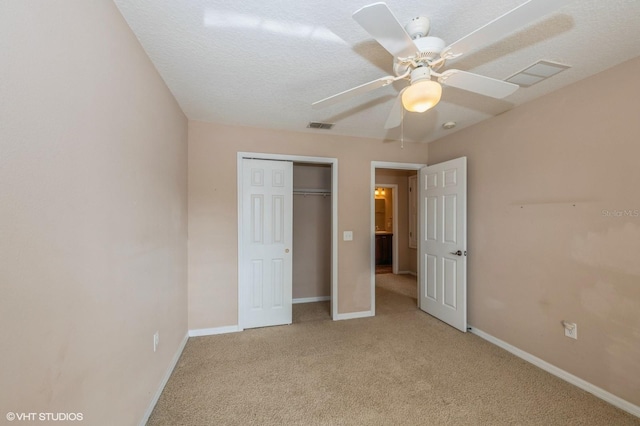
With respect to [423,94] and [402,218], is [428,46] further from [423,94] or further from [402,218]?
[402,218]

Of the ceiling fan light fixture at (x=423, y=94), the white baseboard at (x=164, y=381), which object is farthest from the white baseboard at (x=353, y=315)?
the ceiling fan light fixture at (x=423, y=94)

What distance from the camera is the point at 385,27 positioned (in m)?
1.10

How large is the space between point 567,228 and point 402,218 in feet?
13.7

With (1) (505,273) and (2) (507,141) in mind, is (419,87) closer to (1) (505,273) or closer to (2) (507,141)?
(2) (507,141)

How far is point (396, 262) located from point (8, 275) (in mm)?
6213

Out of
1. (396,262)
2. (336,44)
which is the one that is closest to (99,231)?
(336,44)

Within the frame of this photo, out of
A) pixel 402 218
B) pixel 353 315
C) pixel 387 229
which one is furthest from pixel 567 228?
pixel 387 229

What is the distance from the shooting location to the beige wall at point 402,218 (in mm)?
6194

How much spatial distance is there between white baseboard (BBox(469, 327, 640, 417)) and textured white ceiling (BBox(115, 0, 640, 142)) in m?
2.46

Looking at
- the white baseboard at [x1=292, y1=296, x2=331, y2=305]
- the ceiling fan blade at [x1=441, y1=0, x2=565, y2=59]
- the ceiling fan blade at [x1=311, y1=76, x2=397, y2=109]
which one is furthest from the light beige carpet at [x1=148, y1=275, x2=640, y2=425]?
the ceiling fan blade at [x1=441, y1=0, x2=565, y2=59]

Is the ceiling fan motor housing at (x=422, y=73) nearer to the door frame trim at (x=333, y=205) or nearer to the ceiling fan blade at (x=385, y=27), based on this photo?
the ceiling fan blade at (x=385, y=27)

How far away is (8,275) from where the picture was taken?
→ 0.75m

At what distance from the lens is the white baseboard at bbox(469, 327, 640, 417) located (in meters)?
1.86

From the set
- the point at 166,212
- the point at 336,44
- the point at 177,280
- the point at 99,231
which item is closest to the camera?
the point at 99,231
